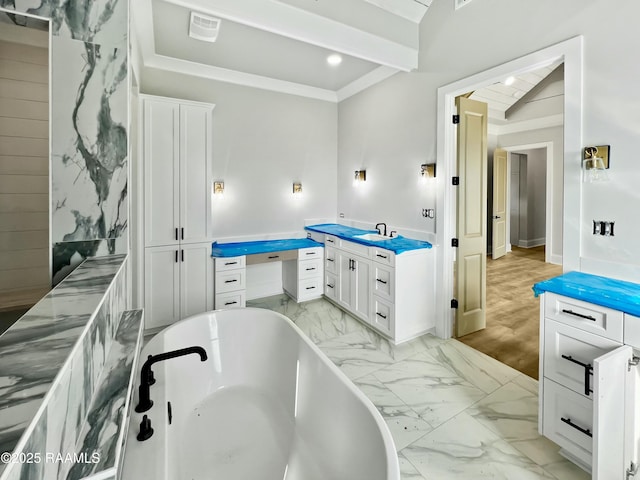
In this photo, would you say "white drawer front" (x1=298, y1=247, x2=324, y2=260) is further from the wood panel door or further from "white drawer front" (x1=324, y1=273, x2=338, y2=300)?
the wood panel door

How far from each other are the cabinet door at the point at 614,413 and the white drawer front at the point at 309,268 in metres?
2.97

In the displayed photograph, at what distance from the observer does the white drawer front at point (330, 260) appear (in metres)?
3.85

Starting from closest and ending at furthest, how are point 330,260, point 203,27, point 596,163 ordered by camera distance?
1. point 596,163
2. point 203,27
3. point 330,260

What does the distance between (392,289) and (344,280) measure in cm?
84

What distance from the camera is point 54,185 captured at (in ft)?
5.37

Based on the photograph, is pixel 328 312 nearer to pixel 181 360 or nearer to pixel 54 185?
pixel 181 360

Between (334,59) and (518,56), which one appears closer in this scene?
(518,56)

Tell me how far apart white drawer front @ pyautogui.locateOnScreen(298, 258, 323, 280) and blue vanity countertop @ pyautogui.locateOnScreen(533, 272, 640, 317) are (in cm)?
260

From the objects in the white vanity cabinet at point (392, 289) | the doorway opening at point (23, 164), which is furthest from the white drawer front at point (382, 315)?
the doorway opening at point (23, 164)

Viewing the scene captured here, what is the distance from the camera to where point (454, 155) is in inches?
117

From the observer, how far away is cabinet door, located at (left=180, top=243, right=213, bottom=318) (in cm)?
320

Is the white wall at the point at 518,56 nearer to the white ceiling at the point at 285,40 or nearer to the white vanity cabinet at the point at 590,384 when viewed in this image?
the white ceiling at the point at 285,40

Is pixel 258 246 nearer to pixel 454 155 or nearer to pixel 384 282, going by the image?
pixel 384 282

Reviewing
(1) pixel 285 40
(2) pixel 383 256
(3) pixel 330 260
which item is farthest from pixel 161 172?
(2) pixel 383 256
